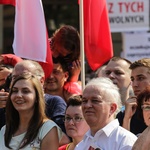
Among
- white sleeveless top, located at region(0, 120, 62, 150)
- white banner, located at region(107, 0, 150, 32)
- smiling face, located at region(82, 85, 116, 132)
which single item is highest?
white banner, located at region(107, 0, 150, 32)

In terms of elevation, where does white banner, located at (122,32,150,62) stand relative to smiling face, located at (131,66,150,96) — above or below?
above

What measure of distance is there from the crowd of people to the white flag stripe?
0.19m

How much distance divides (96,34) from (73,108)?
4.62 ft

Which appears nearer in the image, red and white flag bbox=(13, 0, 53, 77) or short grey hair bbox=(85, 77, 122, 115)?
short grey hair bbox=(85, 77, 122, 115)

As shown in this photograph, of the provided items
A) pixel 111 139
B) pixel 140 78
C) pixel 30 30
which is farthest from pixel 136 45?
pixel 111 139

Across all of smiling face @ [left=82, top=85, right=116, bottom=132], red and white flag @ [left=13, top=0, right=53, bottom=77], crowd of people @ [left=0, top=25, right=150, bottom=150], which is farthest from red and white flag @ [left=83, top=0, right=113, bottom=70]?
smiling face @ [left=82, top=85, right=116, bottom=132]

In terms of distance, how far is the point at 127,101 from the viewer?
21.0ft

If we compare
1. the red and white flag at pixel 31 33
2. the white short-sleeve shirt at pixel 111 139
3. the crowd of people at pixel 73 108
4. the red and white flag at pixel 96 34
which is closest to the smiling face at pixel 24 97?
the crowd of people at pixel 73 108

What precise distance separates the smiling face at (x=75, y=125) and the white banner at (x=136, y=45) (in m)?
4.97

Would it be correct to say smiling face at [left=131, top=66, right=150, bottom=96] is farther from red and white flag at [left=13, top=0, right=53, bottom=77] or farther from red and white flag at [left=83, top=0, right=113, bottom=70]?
red and white flag at [left=13, top=0, right=53, bottom=77]

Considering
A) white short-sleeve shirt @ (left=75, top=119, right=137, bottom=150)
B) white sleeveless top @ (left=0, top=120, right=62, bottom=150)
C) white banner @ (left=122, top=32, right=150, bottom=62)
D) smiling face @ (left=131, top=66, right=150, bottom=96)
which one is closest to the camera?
white short-sleeve shirt @ (left=75, top=119, right=137, bottom=150)

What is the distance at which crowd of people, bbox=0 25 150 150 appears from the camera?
565cm

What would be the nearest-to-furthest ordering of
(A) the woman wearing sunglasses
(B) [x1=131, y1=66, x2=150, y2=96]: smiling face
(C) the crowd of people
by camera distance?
(C) the crowd of people < (A) the woman wearing sunglasses < (B) [x1=131, y1=66, x2=150, y2=96]: smiling face

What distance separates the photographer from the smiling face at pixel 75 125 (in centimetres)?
625
